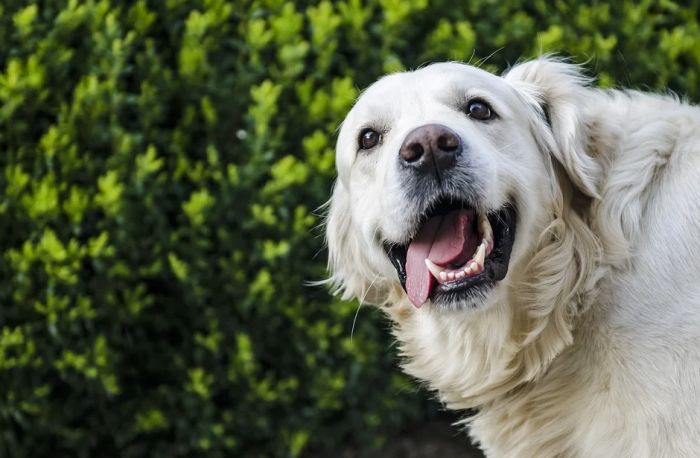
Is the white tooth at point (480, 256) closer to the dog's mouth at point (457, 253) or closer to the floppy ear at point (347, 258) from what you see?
the dog's mouth at point (457, 253)

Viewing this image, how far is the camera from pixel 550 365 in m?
3.09

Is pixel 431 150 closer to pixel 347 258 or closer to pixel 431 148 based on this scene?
pixel 431 148

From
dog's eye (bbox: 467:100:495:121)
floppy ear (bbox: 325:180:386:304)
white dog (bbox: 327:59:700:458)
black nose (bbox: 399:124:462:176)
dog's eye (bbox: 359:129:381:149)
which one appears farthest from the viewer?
→ floppy ear (bbox: 325:180:386:304)

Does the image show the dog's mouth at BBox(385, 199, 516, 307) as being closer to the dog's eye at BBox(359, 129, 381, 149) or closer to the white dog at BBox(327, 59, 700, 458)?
the white dog at BBox(327, 59, 700, 458)

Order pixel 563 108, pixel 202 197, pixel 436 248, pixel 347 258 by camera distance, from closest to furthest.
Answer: pixel 436 248 < pixel 563 108 < pixel 347 258 < pixel 202 197

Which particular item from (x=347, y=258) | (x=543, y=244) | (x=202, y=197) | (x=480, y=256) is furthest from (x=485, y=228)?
(x=202, y=197)

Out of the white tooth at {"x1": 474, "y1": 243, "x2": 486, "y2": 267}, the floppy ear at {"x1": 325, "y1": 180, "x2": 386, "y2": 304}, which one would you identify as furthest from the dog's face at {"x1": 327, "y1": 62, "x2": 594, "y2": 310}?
the floppy ear at {"x1": 325, "y1": 180, "x2": 386, "y2": 304}

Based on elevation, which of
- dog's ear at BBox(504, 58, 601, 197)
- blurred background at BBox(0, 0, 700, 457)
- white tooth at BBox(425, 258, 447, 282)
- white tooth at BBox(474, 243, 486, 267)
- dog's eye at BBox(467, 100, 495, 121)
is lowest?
blurred background at BBox(0, 0, 700, 457)

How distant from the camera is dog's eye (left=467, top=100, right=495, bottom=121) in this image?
10.3 feet

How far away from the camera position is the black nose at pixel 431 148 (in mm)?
2904

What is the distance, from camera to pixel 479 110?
3.15 m

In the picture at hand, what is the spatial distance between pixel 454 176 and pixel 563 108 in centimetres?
55

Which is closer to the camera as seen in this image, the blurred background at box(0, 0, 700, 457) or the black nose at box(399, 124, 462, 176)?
the black nose at box(399, 124, 462, 176)

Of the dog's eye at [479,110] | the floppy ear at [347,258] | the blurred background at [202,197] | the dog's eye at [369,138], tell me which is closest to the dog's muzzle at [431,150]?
the dog's eye at [479,110]
